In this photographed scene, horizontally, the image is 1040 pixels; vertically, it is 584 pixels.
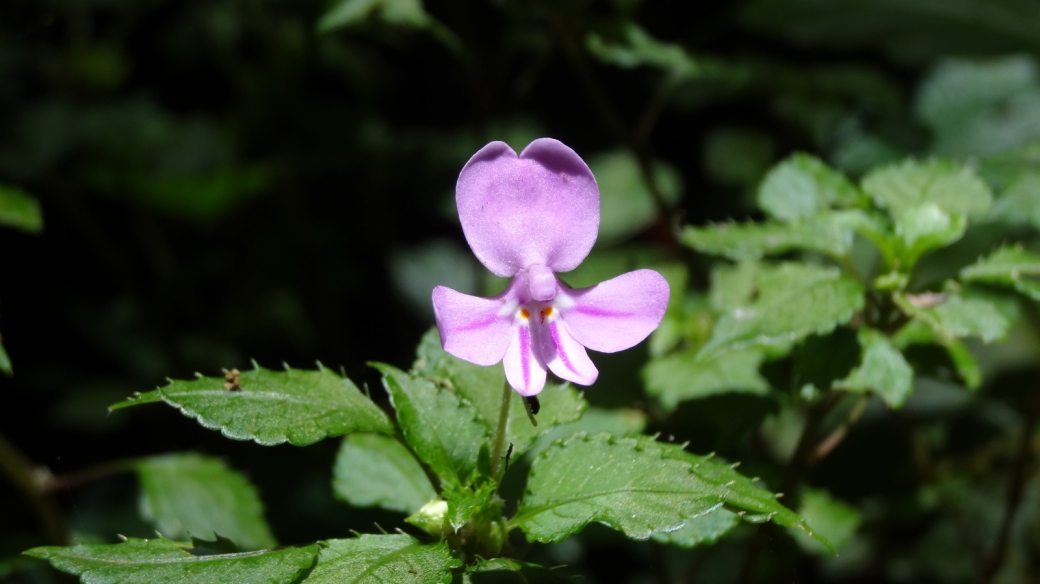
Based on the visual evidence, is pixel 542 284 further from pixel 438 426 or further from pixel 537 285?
pixel 438 426

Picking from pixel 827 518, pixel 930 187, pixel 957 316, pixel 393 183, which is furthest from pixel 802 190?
pixel 393 183

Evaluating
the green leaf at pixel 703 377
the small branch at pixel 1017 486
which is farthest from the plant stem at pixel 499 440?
the small branch at pixel 1017 486

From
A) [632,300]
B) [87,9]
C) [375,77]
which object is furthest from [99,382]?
[632,300]

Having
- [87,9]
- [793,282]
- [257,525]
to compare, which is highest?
[87,9]

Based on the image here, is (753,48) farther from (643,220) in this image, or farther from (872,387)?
(872,387)

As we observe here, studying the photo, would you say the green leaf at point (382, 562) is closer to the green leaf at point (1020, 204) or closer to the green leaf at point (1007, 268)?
the green leaf at point (1007, 268)

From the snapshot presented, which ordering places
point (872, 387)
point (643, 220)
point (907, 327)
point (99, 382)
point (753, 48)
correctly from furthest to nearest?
point (753, 48) < point (643, 220) < point (99, 382) < point (907, 327) < point (872, 387)

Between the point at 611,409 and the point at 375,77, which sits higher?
the point at 375,77
